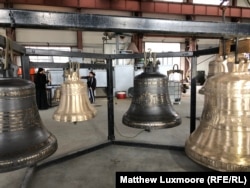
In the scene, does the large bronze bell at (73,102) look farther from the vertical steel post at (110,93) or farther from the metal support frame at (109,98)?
the vertical steel post at (110,93)

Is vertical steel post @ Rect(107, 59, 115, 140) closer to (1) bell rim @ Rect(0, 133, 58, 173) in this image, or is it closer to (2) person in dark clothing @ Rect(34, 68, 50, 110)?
(1) bell rim @ Rect(0, 133, 58, 173)

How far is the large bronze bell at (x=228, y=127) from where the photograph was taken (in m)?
0.72

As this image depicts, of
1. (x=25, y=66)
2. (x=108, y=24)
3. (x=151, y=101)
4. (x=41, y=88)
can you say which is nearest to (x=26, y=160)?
(x=108, y=24)

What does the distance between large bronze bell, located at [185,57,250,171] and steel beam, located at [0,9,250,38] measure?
1.02ft

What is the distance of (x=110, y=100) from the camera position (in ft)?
10.1

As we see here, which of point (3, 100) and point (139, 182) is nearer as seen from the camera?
point (3, 100)

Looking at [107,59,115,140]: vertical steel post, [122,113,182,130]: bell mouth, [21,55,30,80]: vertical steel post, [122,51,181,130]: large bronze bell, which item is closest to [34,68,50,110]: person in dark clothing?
[107,59,115,140]: vertical steel post

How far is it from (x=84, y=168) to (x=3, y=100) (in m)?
1.93

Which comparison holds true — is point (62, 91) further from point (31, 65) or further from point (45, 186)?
point (45, 186)

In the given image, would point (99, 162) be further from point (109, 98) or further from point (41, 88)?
point (41, 88)

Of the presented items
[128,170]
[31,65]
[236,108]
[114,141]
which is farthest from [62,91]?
[114,141]

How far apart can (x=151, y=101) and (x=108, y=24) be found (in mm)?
928

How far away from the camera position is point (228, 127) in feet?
2.59

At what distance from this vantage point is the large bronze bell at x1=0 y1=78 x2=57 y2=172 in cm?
80
